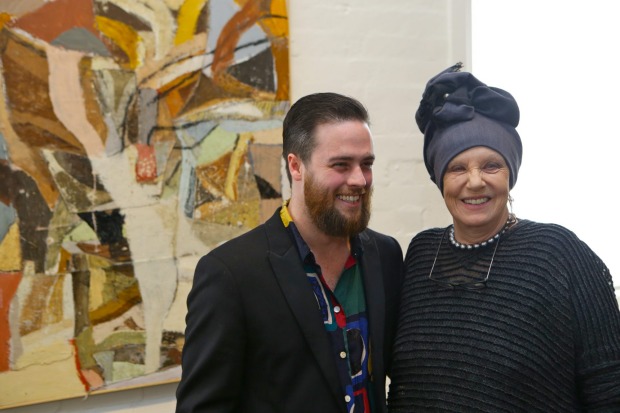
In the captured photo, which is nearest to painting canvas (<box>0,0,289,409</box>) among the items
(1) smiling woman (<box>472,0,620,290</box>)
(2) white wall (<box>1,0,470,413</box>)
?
(2) white wall (<box>1,0,470,413</box>)

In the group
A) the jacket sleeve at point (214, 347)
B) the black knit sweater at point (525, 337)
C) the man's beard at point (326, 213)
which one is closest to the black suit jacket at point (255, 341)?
the jacket sleeve at point (214, 347)

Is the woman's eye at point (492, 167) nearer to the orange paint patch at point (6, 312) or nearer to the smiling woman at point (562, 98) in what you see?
the smiling woman at point (562, 98)

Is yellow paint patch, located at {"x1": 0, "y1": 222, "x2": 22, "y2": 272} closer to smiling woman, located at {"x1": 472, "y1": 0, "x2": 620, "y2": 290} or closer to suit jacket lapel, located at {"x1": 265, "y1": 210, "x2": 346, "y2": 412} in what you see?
suit jacket lapel, located at {"x1": 265, "y1": 210, "x2": 346, "y2": 412}

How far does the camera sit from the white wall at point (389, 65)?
1902mm

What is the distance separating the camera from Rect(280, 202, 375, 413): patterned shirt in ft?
3.96

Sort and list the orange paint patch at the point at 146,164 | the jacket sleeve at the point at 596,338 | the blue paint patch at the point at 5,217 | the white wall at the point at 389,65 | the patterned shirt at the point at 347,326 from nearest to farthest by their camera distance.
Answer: the jacket sleeve at the point at 596,338, the patterned shirt at the point at 347,326, the blue paint patch at the point at 5,217, the orange paint patch at the point at 146,164, the white wall at the point at 389,65

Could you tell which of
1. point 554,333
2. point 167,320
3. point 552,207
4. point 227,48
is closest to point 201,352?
point 167,320

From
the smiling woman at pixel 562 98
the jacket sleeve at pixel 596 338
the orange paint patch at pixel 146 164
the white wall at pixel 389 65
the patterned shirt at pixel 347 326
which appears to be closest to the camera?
the jacket sleeve at pixel 596 338

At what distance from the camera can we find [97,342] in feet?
5.40

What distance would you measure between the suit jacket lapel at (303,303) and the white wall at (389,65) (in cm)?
83

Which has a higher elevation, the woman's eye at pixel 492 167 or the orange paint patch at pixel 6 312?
the woman's eye at pixel 492 167

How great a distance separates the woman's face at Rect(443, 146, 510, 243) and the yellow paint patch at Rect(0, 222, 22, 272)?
1.26 metres

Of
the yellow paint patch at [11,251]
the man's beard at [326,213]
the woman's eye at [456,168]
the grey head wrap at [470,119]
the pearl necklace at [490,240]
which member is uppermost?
the grey head wrap at [470,119]

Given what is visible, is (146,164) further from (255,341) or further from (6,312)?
(255,341)
